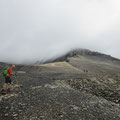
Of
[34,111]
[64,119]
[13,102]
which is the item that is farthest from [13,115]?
[64,119]

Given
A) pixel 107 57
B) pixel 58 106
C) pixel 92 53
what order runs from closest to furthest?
pixel 58 106
pixel 107 57
pixel 92 53

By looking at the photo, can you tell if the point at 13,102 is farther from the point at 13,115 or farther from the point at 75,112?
the point at 75,112

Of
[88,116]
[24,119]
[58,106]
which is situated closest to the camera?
[24,119]

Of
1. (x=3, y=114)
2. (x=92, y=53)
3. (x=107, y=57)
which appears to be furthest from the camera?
(x=92, y=53)

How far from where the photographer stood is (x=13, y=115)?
21.6 ft

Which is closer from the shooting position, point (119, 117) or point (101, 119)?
point (101, 119)

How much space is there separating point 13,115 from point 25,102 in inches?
77.9

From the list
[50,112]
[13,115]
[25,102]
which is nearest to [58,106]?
[50,112]

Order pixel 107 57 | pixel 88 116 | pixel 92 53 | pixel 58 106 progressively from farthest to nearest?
pixel 92 53 < pixel 107 57 < pixel 58 106 < pixel 88 116

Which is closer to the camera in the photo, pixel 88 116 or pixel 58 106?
pixel 88 116

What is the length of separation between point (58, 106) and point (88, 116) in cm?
209

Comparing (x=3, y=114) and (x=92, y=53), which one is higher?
(x=92, y=53)

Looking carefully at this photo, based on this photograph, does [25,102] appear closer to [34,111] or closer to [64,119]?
[34,111]

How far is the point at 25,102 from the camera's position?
8.55m
